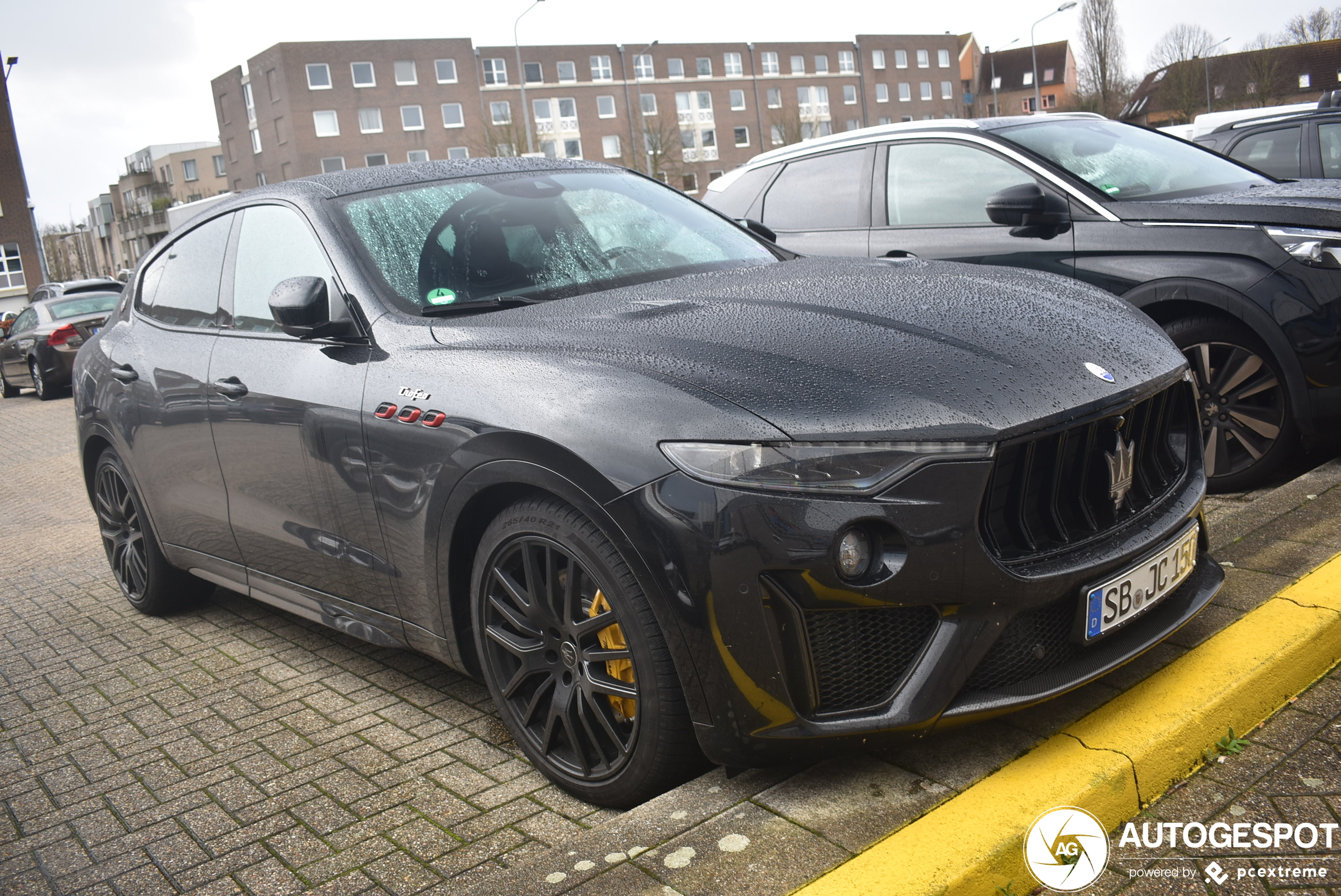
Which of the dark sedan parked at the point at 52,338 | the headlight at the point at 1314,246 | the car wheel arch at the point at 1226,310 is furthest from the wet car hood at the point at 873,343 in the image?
the dark sedan parked at the point at 52,338

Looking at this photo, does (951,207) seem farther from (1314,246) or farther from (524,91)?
(524,91)

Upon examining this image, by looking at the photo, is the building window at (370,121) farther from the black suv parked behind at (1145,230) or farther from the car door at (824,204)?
the black suv parked behind at (1145,230)

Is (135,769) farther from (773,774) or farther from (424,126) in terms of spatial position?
(424,126)

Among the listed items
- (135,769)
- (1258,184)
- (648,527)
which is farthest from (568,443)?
(1258,184)

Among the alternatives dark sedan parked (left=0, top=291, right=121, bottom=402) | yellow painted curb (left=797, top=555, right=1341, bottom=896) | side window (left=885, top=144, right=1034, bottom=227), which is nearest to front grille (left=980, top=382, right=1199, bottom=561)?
yellow painted curb (left=797, top=555, right=1341, bottom=896)

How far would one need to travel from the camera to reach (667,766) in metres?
2.53

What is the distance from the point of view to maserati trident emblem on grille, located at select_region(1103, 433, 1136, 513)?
256 cm

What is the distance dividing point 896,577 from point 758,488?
33 centimetres

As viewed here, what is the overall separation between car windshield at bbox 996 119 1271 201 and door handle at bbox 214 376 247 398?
381 cm

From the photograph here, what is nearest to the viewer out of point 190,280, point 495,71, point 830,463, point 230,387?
point 830,463

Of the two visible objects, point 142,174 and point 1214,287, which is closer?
point 1214,287

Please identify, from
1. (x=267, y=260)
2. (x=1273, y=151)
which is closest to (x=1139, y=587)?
(x=267, y=260)

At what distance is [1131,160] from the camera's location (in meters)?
5.55

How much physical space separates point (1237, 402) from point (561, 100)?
255 feet
